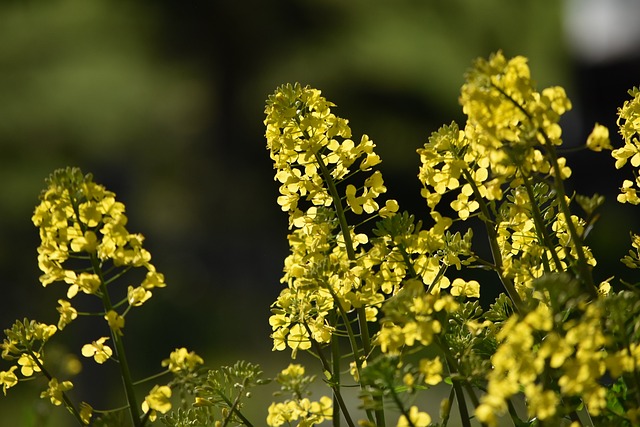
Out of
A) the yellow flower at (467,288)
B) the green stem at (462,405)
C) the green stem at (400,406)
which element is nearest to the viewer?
the green stem at (400,406)

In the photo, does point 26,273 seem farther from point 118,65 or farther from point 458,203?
point 458,203

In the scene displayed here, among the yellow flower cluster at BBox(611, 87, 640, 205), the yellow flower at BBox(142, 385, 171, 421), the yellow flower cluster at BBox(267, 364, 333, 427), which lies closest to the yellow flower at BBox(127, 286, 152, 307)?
the yellow flower at BBox(142, 385, 171, 421)

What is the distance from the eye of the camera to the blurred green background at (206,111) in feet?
22.0

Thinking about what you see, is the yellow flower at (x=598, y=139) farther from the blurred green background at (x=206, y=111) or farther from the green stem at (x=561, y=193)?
the blurred green background at (x=206, y=111)

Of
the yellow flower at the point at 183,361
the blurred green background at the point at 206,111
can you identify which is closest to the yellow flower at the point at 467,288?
the yellow flower at the point at 183,361

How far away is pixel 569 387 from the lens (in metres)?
0.65

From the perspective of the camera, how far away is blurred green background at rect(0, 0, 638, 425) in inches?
264

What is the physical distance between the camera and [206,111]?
7.63 meters

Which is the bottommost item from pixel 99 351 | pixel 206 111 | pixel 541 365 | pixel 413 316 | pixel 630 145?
pixel 541 365

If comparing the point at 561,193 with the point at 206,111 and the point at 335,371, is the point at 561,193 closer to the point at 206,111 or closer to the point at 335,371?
the point at 335,371

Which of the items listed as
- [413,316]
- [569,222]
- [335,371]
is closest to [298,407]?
[335,371]

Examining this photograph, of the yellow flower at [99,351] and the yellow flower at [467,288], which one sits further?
the yellow flower at [467,288]

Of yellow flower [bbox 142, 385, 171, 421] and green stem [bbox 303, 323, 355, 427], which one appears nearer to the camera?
yellow flower [bbox 142, 385, 171, 421]

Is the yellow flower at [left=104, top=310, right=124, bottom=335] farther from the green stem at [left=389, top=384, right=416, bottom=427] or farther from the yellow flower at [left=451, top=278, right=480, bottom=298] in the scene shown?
the yellow flower at [left=451, top=278, right=480, bottom=298]
